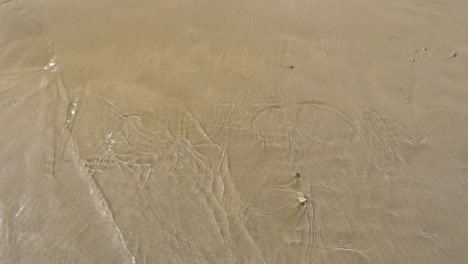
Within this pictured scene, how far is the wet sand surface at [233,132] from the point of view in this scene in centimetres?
283

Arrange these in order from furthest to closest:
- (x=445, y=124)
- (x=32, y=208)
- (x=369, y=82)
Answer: (x=369, y=82) → (x=445, y=124) → (x=32, y=208)

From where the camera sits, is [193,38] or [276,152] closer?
[276,152]

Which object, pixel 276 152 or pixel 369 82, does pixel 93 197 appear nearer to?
pixel 276 152

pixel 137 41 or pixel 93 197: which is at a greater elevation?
pixel 137 41

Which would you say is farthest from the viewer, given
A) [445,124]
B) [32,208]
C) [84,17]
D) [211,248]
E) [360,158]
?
[84,17]

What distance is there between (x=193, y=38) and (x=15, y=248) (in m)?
3.38

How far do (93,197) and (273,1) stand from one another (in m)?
4.08

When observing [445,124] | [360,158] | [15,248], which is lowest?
[15,248]

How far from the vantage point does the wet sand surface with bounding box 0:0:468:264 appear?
111 inches

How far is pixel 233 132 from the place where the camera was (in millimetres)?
3480

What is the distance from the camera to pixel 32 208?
117 inches

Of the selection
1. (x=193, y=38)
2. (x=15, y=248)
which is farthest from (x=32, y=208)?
(x=193, y=38)

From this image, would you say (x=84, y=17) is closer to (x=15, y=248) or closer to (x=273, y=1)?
(x=273, y=1)

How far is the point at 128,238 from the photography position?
2832mm
